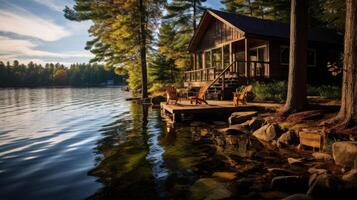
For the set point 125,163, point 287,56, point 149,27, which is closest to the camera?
point 125,163

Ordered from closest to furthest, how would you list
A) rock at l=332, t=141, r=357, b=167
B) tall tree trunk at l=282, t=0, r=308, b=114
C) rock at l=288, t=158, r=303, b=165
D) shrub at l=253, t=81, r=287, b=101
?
rock at l=332, t=141, r=357, b=167, rock at l=288, t=158, r=303, b=165, tall tree trunk at l=282, t=0, r=308, b=114, shrub at l=253, t=81, r=287, b=101

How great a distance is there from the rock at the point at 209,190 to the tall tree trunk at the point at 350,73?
382 cm

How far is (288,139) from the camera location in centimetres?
757

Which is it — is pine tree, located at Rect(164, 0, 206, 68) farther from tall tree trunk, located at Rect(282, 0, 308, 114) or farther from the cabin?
tall tree trunk, located at Rect(282, 0, 308, 114)

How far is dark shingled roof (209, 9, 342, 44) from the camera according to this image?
1708 centimetres

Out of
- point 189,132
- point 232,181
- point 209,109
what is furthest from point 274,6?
point 232,181

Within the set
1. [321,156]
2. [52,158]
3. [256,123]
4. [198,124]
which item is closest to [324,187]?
[321,156]

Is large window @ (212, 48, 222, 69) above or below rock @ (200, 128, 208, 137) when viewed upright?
above

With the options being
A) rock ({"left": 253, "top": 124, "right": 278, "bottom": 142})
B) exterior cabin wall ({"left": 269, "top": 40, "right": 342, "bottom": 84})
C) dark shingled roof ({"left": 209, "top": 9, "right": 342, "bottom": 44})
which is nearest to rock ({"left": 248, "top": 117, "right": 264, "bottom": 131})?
rock ({"left": 253, "top": 124, "right": 278, "bottom": 142})

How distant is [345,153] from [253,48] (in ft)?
49.7

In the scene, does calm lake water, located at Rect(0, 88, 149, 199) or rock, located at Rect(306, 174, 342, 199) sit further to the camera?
calm lake water, located at Rect(0, 88, 149, 199)

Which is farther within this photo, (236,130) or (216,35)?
(216,35)

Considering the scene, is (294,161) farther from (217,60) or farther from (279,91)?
(217,60)

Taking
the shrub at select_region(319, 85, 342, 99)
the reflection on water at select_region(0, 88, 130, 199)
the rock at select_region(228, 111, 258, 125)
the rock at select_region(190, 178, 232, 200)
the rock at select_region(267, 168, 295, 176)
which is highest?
the shrub at select_region(319, 85, 342, 99)
